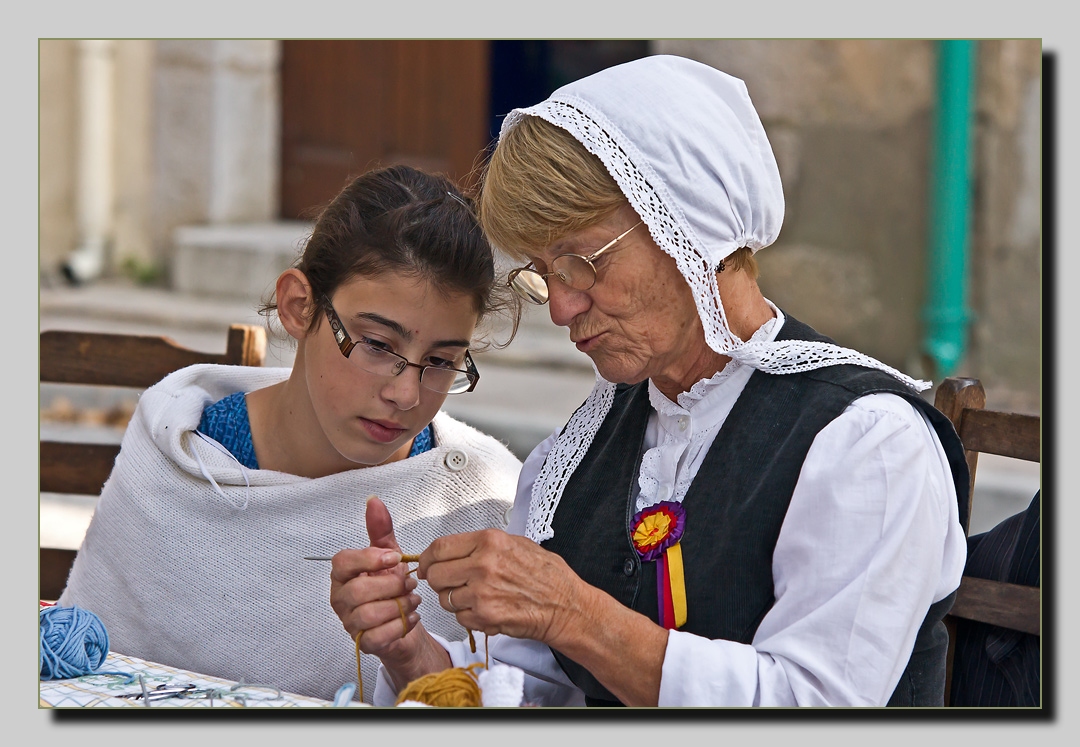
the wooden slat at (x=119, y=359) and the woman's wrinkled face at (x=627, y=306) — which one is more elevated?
the woman's wrinkled face at (x=627, y=306)

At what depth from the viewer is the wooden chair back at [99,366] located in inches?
96.0

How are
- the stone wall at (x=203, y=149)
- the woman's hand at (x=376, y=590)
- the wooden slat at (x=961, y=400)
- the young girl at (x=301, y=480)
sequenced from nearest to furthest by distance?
the woman's hand at (x=376, y=590) < the wooden slat at (x=961, y=400) < the young girl at (x=301, y=480) < the stone wall at (x=203, y=149)

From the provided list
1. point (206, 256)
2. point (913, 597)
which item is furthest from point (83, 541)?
point (913, 597)

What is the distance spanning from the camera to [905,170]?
247cm

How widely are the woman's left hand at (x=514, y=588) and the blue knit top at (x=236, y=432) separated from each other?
2.50 feet

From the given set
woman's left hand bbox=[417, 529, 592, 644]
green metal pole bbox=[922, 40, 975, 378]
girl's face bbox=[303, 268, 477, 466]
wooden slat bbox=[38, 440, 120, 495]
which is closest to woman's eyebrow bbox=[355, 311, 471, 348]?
girl's face bbox=[303, 268, 477, 466]

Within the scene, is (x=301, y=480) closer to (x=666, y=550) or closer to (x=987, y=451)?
(x=666, y=550)

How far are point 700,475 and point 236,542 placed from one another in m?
1.06

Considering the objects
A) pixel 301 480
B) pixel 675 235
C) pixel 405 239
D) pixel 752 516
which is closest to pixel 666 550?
pixel 752 516

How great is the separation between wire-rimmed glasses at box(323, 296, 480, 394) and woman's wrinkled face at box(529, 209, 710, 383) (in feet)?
1.29

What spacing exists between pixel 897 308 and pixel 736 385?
923mm

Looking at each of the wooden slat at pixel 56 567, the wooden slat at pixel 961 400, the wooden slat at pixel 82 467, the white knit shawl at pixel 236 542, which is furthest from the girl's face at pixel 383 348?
the wooden slat at pixel 961 400

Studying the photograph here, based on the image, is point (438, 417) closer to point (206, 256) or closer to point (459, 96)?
point (206, 256)

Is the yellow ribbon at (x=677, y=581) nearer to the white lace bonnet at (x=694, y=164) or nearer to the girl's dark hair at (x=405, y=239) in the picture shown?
the white lace bonnet at (x=694, y=164)
